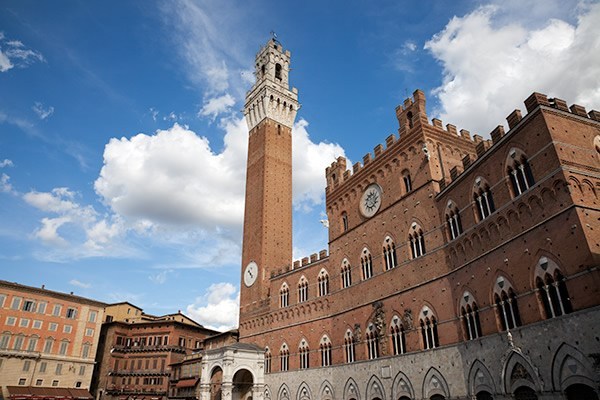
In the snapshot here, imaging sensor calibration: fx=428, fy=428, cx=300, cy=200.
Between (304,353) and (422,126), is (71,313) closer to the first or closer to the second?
(304,353)

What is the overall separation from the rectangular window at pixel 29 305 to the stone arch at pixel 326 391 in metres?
32.7

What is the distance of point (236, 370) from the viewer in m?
33.8

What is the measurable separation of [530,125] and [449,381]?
468 inches

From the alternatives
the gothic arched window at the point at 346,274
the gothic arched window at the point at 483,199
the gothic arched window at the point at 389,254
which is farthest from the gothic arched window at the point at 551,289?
the gothic arched window at the point at 346,274

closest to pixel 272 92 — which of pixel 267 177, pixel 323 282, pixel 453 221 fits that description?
pixel 267 177

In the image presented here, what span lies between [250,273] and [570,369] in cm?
3069

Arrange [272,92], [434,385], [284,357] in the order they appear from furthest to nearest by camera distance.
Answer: [272,92]
[284,357]
[434,385]

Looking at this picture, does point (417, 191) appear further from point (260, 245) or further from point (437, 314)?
point (260, 245)

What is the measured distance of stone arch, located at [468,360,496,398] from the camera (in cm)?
1728

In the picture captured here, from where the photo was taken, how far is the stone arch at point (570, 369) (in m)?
12.9

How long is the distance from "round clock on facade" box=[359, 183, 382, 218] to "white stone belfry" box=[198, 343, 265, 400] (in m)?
15.4

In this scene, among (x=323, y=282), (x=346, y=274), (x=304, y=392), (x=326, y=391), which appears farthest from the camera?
(x=323, y=282)

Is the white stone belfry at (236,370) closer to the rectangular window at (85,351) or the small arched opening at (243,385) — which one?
the small arched opening at (243,385)

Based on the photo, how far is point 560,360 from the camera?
13.9 metres
